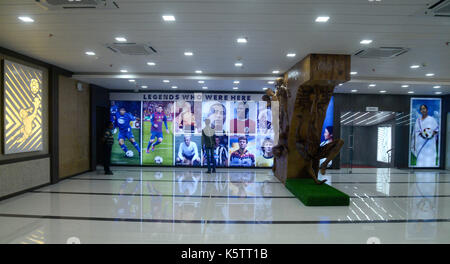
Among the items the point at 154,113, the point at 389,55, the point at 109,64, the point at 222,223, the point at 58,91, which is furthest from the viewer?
the point at 154,113

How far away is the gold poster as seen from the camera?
5.79 metres

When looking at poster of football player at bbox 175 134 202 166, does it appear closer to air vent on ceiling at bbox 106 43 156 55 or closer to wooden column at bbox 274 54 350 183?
wooden column at bbox 274 54 350 183

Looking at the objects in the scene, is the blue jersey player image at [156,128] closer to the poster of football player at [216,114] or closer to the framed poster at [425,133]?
the poster of football player at [216,114]

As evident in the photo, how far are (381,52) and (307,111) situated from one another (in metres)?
2.07

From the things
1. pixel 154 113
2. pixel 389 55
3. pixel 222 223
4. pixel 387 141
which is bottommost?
pixel 222 223

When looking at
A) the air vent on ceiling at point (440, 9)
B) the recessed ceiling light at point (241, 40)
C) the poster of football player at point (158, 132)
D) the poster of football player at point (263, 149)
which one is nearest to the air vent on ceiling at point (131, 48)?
the recessed ceiling light at point (241, 40)

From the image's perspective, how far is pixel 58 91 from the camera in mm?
7609

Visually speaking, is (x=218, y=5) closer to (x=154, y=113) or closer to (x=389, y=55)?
(x=389, y=55)

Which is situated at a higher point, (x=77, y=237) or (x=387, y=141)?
(x=387, y=141)

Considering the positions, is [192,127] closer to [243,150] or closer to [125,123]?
[243,150]

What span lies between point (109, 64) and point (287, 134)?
17.4 ft

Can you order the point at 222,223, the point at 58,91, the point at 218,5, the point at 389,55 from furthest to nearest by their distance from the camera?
the point at 58,91 < the point at 389,55 < the point at 222,223 < the point at 218,5

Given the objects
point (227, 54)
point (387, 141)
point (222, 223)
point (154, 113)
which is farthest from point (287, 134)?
point (387, 141)

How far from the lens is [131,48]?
219 inches
